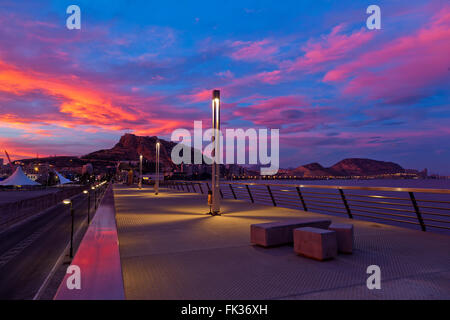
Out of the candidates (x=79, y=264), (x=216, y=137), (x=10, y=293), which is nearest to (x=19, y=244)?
(x=10, y=293)

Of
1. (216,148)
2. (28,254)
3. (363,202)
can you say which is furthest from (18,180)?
(216,148)

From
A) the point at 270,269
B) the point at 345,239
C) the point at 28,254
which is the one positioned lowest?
the point at 28,254

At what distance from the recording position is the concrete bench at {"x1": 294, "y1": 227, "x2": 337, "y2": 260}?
5.29 metres

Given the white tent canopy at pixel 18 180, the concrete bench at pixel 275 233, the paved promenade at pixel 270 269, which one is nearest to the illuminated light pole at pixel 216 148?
the paved promenade at pixel 270 269

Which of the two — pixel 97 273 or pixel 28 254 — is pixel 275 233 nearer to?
pixel 97 273

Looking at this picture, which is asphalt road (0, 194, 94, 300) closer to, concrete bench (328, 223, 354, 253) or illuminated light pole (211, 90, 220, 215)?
illuminated light pole (211, 90, 220, 215)

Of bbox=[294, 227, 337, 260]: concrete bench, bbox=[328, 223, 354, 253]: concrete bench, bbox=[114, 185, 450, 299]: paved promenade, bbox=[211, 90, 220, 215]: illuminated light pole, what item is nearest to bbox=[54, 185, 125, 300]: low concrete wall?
bbox=[114, 185, 450, 299]: paved promenade

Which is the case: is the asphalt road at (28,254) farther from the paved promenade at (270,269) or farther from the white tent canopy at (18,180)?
the white tent canopy at (18,180)

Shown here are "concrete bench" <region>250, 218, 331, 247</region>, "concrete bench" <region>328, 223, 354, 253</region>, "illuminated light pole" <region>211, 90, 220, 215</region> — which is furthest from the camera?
"illuminated light pole" <region>211, 90, 220, 215</region>

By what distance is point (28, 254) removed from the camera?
15188 mm

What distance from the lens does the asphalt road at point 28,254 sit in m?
10.7

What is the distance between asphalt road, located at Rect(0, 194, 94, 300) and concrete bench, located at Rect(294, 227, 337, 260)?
9331 mm

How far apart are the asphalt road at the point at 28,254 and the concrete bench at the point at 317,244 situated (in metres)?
9.33

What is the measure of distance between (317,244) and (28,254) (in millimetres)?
15941
